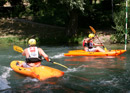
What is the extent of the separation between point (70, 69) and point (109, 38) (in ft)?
30.5

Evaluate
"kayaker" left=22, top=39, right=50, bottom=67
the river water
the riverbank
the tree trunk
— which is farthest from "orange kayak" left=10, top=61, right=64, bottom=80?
the tree trunk

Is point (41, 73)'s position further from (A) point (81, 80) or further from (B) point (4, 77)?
(B) point (4, 77)

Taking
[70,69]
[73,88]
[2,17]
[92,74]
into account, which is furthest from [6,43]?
[73,88]

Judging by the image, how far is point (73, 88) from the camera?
6.21m

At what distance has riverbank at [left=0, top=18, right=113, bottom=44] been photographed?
57.2ft

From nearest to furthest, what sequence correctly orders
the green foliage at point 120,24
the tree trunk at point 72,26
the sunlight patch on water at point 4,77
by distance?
the sunlight patch on water at point 4,77 → the green foliage at point 120,24 → the tree trunk at point 72,26

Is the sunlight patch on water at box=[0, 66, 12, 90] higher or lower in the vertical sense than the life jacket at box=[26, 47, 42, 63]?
lower

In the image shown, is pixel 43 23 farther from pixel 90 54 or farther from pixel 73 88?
pixel 73 88

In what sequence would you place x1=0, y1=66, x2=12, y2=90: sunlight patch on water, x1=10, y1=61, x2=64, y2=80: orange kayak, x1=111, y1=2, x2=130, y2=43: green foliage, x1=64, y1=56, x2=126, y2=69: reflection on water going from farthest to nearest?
x1=111, y1=2, x2=130, y2=43: green foliage < x1=64, y1=56, x2=126, y2=69: reflection on water < x1=10, y1=61, x2=64, y2=80: orange kayak < x1=0, y1=66, x2=12, y2=90: sunlight patch on water

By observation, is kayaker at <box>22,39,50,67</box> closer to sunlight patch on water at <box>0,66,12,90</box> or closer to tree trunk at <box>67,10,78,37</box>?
sunlight patch on water at <box>0,66,12,90</box>

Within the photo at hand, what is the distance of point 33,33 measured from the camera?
789 inches

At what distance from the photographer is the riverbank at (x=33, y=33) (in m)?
17.4

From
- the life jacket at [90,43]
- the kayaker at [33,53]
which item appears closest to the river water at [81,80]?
the kayaker at [33,53]

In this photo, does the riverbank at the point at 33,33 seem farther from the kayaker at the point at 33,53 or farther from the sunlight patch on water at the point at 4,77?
the kayaker at the point at 33,53
